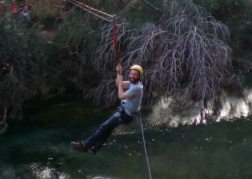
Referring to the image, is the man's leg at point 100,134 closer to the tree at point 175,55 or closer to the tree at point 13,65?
the tree at point 13,65

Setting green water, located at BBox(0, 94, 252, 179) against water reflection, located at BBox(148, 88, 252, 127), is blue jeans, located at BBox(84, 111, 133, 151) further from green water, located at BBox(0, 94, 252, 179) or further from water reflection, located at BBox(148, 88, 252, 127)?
water reflection, located at BBox(148, 88, 252, 127)

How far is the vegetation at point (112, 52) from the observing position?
13281 mm

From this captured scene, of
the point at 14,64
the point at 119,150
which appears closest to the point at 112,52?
the point at 14,64

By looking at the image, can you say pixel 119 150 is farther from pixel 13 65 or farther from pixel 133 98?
pixel 13 65

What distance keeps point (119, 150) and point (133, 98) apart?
332 centimetres

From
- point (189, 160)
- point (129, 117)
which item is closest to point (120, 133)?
point (189, 160)

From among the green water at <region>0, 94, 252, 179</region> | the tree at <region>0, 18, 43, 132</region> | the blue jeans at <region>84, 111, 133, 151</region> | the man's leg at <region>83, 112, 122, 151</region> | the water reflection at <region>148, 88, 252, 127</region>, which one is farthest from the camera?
the water reflection at <region>148, 88, 252, 127</region>

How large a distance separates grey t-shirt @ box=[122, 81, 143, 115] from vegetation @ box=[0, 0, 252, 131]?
4889mm

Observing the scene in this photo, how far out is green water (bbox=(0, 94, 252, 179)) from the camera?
34.5 ft

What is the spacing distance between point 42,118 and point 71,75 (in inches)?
78.0

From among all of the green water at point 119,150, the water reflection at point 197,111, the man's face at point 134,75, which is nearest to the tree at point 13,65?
the green water at point 119,150

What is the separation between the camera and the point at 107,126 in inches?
345

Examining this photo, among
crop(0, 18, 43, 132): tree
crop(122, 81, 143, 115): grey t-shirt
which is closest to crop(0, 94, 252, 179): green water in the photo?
crop(0, 18, 43, 132): tree

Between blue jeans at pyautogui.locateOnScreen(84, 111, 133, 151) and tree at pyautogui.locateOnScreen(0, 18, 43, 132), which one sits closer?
blue jeans at pyautogui.locateOnScreen(84, 111, 133, 151)
